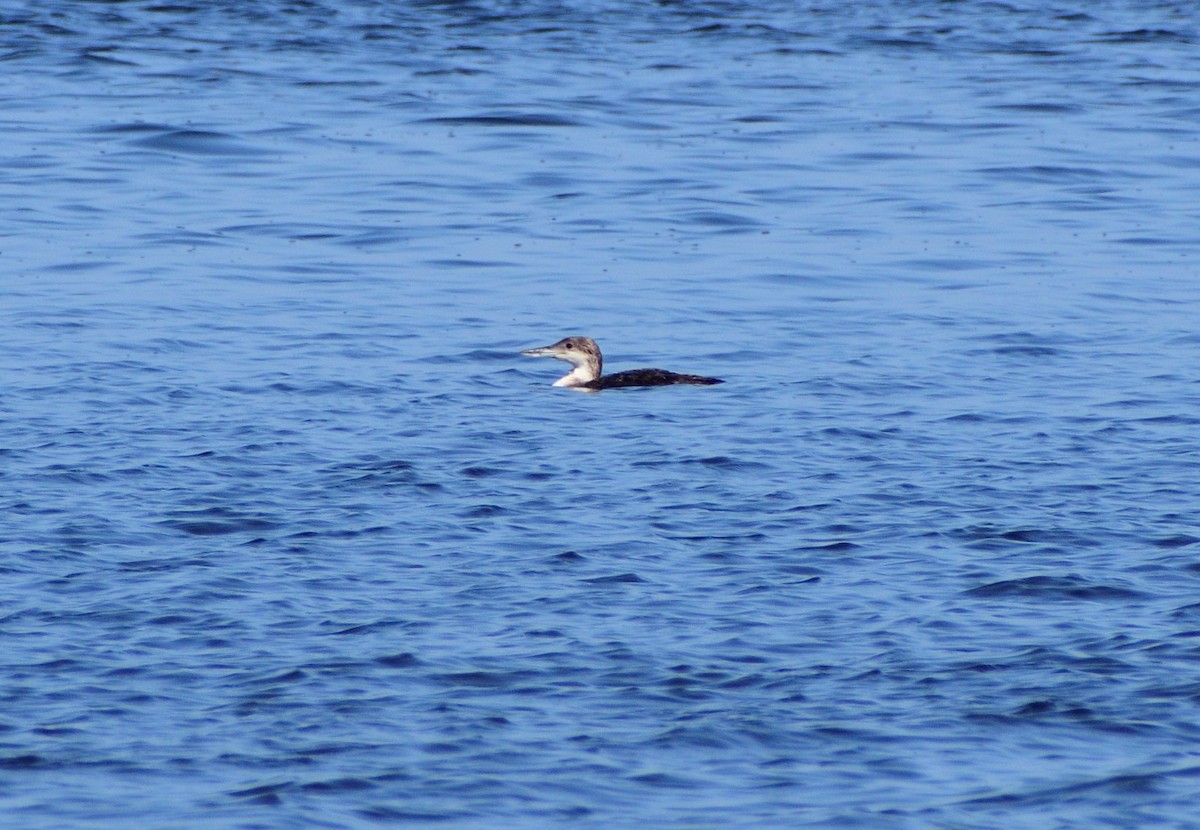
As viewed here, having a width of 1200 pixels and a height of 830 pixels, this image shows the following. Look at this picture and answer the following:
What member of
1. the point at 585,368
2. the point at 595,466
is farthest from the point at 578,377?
the point at 595,466

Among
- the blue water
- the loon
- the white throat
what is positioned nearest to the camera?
the blue water

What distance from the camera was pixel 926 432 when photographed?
52.1 ft

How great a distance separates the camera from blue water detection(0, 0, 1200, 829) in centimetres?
953

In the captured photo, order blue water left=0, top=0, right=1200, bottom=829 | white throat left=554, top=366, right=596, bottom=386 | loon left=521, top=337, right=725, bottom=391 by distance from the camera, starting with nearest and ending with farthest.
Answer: blue water left=0, top=0, right=1200, bottom=829
loon left=521, top=337, right=725, bottom=391
white throat left=554, top=366, right=596, bottom=386

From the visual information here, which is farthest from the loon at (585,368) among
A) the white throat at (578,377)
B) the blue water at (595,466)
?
the blue water at (595,466)

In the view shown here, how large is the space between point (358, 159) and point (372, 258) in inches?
270

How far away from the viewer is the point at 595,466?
1493 centimetres

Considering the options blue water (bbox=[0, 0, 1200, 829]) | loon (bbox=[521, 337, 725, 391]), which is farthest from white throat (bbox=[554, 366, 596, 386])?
blue water (bbox=[0, 0, 1200, 829])

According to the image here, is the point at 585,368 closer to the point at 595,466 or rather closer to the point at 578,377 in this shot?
the point at 578,377

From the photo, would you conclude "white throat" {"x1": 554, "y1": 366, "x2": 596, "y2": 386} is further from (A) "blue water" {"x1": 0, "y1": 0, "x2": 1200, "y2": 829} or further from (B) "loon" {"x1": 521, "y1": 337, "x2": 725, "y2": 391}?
(A) "blue water" {"x1": 0, "y1": 0, "x2": 1200, "y2": 829}

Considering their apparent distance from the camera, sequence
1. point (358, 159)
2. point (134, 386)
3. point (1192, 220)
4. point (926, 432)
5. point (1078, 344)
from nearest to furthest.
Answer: point (926, 432) < point (134, 386) < point (1078, 344) < point (1192, 220) < point (358, 159)

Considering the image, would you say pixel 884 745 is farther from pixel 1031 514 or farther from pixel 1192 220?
pixel 1192 220

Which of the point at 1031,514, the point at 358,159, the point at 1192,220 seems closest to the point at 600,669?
the point at 1031,514

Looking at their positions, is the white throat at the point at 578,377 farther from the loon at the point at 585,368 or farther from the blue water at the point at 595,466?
the blue water at the point at 595,466
